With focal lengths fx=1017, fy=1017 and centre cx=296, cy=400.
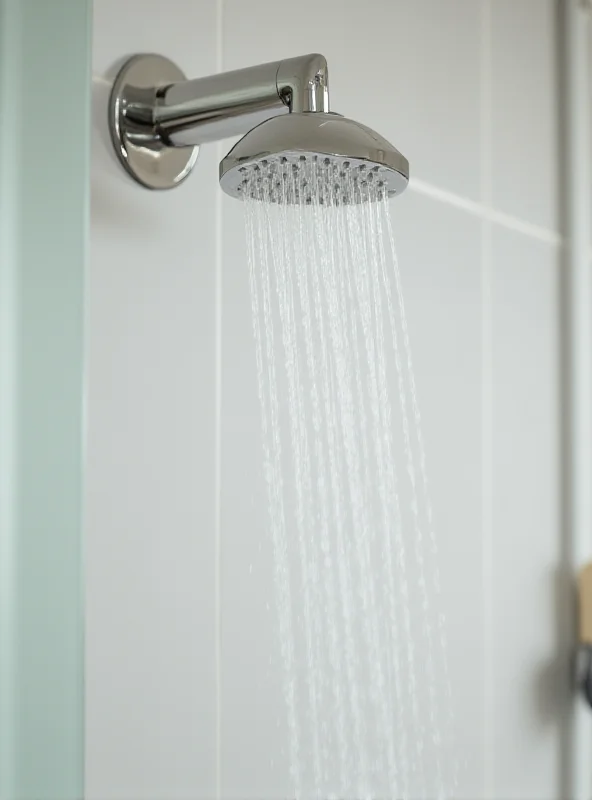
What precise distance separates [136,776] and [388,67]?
2.04 ft

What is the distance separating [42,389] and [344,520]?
0.30 meters

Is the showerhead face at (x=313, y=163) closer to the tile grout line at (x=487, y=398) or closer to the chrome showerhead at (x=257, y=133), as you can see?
the chrome showerhead at (x=257, y=133)

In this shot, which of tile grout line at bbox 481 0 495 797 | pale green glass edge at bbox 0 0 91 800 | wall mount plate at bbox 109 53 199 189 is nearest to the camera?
pale green glass edge at bbox 0 0 91 800

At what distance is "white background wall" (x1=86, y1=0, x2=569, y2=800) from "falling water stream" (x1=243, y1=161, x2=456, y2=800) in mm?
25

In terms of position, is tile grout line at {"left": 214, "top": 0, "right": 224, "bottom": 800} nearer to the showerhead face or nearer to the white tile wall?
the showerhead face

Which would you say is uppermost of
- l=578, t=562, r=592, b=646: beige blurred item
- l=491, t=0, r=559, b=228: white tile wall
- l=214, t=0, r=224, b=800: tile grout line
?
l=491, t=0, r=559, b=228: white tile wall

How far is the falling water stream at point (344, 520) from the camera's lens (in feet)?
2.10

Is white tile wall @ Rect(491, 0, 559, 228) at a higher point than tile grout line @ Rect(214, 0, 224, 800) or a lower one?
higher

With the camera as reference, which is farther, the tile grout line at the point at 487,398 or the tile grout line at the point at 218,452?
the tile grout line at the point at 487,398

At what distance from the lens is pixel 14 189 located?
0.44 m

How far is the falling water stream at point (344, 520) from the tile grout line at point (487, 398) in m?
0.08

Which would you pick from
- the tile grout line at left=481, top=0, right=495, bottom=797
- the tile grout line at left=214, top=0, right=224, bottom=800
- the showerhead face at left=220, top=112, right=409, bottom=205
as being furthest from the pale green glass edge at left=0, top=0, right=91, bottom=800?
the tile grout line at left=481, top=0, right=495, bottom=797

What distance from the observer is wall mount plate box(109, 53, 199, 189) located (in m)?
0.62

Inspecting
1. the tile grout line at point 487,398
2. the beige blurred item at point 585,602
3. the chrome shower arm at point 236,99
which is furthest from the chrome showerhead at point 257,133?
the beige blurred item at point 585,602
